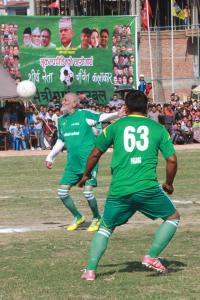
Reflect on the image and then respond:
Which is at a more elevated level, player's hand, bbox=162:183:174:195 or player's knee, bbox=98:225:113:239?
player's hand, bbox=162:183:174:195

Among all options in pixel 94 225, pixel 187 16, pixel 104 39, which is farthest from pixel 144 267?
pixel 187 16

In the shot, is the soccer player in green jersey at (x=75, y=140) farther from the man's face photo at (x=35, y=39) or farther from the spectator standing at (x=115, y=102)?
the man's face photo at (x=35, y=39)

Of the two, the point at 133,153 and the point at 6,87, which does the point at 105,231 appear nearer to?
the point at 133,153

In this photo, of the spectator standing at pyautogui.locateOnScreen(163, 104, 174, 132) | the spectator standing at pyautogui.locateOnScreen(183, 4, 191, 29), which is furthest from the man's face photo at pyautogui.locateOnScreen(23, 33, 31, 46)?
the spectator standing at pyautogui.locateOnScreen(183, 4, 191, 29)

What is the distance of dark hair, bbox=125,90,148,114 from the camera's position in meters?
8.99

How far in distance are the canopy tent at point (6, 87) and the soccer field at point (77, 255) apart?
17.0 m

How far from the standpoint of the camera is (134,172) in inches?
350

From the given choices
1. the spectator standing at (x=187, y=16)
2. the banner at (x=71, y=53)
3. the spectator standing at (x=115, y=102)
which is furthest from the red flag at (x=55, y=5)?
the spectator standing at (x=115, y=102)

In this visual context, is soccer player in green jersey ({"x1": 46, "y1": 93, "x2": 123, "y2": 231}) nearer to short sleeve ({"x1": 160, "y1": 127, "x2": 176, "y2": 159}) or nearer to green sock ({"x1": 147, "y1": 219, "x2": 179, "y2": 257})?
short sleeve ({"x1": 160, "y1": 127, "x2": 176, "y2": 159})

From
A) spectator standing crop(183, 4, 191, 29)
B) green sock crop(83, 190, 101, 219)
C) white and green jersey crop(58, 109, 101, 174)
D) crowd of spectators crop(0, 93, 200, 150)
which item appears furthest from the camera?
spectator standing crop(183, 4, 191, 29)

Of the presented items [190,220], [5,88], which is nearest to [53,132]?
[5,88]

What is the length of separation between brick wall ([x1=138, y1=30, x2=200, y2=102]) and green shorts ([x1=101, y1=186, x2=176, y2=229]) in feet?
138

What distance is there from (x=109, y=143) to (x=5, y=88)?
2679 cm

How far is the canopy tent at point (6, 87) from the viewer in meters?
35.1
